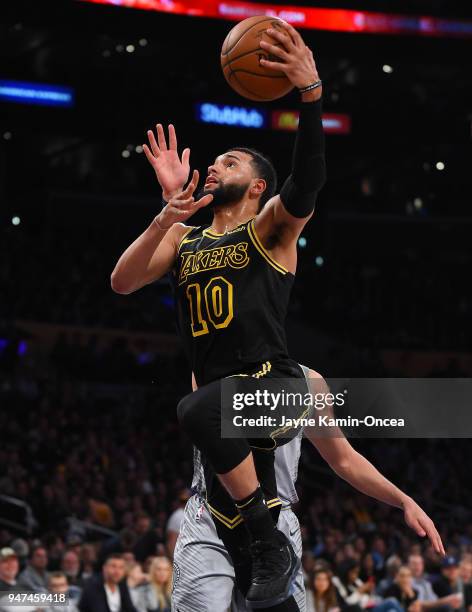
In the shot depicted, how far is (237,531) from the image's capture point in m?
4.41

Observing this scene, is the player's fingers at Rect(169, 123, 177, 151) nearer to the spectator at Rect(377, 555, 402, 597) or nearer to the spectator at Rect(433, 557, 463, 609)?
the spectator at Rect(377, 555, 402, 597)

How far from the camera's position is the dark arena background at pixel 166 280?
15.1m

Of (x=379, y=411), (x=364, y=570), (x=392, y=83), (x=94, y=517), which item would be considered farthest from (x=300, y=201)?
(x=392, y=83)

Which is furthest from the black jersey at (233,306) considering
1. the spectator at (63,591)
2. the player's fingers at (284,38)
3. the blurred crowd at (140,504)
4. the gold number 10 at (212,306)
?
the blurred crowd at (140,504)

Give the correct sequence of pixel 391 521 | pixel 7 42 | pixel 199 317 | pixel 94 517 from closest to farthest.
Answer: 1. pixel 199 317
2. pixel 94 517
3. pixel 391 521
4. pixel 7 42

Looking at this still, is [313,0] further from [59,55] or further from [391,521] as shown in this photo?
[391,521]

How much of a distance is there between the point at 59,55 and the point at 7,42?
2.00 meters

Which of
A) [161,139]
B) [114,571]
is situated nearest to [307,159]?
[161,139]

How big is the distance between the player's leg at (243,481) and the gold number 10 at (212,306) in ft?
1.10

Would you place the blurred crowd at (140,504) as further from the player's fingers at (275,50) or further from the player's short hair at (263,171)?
the player's fingers at (275,50)

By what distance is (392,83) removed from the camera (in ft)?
90.4

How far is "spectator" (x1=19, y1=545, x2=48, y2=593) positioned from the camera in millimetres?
Answer: 10156

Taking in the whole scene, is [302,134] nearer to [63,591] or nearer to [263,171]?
[263,171]

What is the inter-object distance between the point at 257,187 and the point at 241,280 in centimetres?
63
